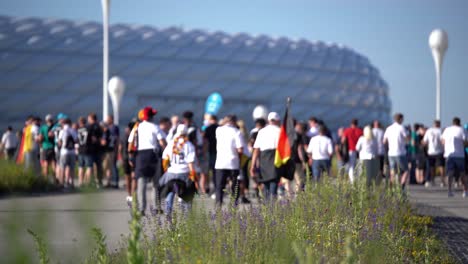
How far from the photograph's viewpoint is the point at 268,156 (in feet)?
47.1

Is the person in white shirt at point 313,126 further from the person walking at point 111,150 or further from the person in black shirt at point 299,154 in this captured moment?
the person walking at point 111,150

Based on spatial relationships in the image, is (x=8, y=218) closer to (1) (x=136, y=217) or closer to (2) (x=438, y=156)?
(1) (x=136, y=217)

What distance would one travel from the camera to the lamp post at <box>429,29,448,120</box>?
28.3 meters

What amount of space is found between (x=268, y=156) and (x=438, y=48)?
1594 centimetres

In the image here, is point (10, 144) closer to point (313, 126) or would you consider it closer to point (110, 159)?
point (110, 159)

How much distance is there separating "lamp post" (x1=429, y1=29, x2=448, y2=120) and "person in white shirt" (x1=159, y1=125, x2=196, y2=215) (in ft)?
59.4

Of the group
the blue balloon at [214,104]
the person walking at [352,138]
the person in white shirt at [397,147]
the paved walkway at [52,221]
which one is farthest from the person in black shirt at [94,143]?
the paved walkway at [52,221]

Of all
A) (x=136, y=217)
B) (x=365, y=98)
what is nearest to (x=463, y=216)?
(x=136, y=217)

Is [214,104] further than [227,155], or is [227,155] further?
[214,104]

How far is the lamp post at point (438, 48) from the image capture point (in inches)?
1114

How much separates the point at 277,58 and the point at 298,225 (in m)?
71.6

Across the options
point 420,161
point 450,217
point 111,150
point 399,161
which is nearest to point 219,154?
point 450,217

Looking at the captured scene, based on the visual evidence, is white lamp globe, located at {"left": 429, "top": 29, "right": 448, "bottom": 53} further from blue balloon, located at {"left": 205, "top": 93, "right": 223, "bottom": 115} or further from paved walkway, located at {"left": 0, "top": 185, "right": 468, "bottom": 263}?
paved walkway, located at {"left": 0, "top": 185, "right": 468, "bottom": 263}

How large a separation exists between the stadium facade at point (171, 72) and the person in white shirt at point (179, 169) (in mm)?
51709
